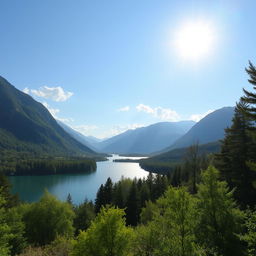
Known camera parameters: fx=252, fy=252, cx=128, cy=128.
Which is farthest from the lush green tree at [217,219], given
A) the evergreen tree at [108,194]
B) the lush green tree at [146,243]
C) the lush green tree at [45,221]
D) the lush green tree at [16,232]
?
the evergreen tree at [108,194]

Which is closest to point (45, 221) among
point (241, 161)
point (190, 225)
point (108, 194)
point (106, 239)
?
point (108, 194)

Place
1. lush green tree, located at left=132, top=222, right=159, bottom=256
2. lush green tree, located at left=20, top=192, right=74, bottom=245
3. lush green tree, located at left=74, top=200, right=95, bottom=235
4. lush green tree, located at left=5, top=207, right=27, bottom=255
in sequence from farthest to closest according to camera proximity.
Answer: lush green tree, located at left=74, top=200, right=95, bottom=235 < lush green tree, located at left=20, top=192, right=74, bottom=245 < lush green tree, located at left=5, top=207, right=27, bottom=255 < lush green tree, located at left=132, top=222, right=159, bottom=256

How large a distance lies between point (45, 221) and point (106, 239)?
33.0m

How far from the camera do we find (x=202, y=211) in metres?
24.3

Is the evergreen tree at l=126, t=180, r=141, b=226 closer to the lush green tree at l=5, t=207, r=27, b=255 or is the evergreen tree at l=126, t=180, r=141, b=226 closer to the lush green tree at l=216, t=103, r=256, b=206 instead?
the lush green tree at l=5, t=207, r=27, b=255

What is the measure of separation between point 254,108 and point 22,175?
203 meters

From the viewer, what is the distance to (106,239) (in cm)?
1702

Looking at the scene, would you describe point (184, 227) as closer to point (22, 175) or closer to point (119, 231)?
point (119, 231)

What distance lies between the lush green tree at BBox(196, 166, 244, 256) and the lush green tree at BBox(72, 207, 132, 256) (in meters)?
9.06

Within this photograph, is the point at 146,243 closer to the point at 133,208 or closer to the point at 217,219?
the point at 217,219

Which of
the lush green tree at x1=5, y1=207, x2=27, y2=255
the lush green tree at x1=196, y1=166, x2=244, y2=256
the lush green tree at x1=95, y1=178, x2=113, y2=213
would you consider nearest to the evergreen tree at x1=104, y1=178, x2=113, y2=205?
the lush green tree at x1=95, y1=178, x2=113, y2=213

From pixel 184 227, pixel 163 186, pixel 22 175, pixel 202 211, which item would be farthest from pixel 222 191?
A: pixel 22 175

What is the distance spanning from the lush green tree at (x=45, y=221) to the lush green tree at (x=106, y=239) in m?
30.5

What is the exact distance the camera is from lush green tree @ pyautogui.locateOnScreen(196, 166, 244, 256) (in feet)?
73.8
